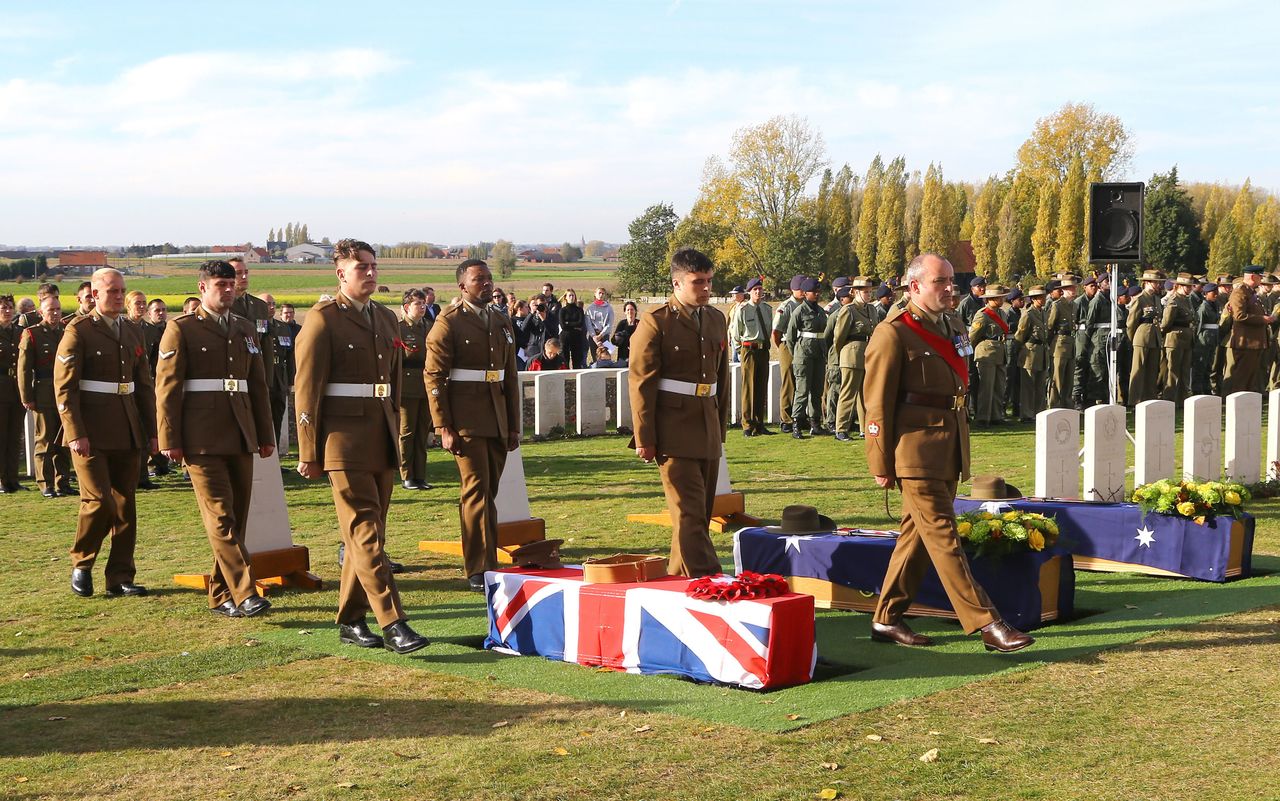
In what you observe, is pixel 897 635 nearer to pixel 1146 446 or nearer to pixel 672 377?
pixel 672 377

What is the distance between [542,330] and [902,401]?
17885 millimetres

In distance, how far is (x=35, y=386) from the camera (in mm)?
15039

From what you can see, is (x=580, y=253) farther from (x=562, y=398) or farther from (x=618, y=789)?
(x=618, y=789)

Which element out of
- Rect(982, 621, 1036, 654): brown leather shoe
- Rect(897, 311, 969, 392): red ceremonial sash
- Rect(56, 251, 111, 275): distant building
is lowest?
Rect(982, 621, 1036, 654): brown leather shoe

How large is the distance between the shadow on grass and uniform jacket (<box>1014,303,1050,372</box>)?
15.9 meters

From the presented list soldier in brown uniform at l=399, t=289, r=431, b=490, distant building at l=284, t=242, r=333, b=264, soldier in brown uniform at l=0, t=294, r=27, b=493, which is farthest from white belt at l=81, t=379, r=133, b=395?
distant building at l=284, t=242, r=333, b=264

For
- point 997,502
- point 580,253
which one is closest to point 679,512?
point 997,502

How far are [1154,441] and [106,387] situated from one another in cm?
830

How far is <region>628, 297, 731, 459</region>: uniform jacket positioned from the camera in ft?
28.6

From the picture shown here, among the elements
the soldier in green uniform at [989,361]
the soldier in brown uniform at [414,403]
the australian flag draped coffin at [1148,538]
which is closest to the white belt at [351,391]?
the australian flag draped coffin at [1148,538]

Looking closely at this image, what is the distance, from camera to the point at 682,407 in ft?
28.8

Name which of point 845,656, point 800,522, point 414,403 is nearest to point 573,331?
point 414,403

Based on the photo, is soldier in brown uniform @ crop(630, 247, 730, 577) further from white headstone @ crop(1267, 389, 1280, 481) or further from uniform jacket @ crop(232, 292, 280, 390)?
white headstone @ crop(1267, 389, 1280, 481)

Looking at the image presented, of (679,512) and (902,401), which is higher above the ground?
(902,401)
